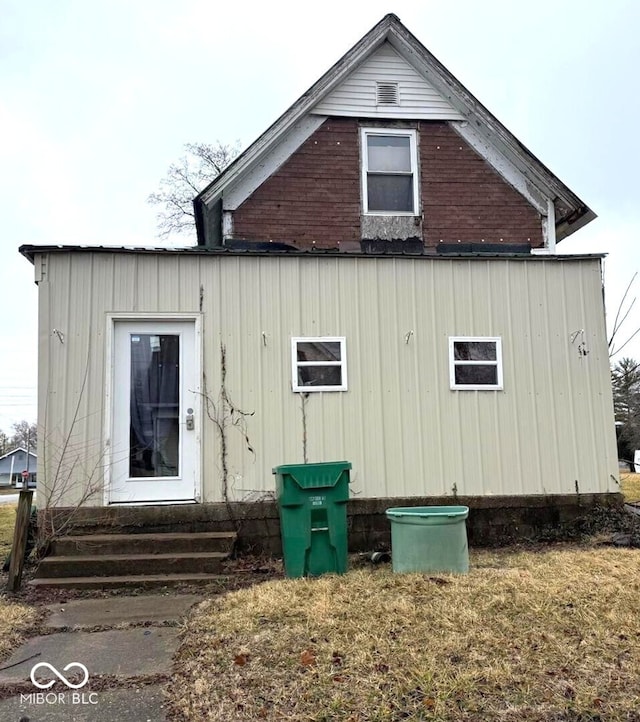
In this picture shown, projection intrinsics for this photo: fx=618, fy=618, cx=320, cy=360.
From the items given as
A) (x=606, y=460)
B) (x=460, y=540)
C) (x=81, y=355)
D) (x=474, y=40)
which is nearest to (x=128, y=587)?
(x=81, y=355)

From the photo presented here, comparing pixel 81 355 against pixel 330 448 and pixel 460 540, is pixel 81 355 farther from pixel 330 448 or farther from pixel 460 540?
pixel 460 540

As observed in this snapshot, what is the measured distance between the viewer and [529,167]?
9359 millimetres

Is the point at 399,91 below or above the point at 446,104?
above

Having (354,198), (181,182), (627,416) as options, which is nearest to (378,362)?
(354,198)

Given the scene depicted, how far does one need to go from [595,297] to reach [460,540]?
3.73m

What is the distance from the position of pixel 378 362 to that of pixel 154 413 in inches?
102

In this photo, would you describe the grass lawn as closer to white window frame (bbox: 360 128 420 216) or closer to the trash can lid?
the trash can lid

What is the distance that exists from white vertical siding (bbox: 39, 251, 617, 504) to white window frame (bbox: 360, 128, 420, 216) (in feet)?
6.96

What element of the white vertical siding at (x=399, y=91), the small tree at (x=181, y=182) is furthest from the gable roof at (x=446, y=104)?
the small tree at (x=181, y=182)

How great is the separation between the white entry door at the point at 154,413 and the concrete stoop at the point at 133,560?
1.87 ft

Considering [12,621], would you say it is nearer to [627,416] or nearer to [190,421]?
[190,421]

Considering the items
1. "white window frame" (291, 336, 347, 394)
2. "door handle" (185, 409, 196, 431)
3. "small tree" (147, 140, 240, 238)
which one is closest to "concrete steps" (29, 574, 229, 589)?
"door handle" (185, 409, 196, 431)

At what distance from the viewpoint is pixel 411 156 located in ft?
31.0

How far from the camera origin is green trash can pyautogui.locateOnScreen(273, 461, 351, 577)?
18.5 ft
